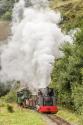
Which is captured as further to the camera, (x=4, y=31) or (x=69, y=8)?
(x=69, y=8)

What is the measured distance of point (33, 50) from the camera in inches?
2756

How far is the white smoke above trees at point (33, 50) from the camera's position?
6178 cm

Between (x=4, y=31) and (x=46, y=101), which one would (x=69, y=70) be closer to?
(x=46, y=101)

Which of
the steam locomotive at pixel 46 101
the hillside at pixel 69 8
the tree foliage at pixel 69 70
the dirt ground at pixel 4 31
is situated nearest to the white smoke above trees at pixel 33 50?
the tree foliage at pixel 69 70

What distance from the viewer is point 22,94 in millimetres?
71250

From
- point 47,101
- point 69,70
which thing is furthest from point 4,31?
point 69,70

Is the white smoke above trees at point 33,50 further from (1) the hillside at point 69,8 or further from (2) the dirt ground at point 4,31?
(1) the hillside at point 69,8

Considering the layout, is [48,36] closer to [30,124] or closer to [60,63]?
[60,63]

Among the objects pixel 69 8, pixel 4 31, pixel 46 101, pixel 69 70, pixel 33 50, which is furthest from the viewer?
pixel 69 8

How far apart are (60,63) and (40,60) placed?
12.8ft

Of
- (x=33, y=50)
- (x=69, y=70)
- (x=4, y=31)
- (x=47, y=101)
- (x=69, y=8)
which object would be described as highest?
(x=69, y=8)

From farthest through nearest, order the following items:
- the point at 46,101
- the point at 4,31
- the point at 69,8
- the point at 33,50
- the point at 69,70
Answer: the point at 69,8, the point at 4,31, the point at 33,50, the point at 46,101, the point at 69,70

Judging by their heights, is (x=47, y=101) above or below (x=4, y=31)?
Result: below

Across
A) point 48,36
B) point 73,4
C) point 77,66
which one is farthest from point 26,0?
point 77,66
